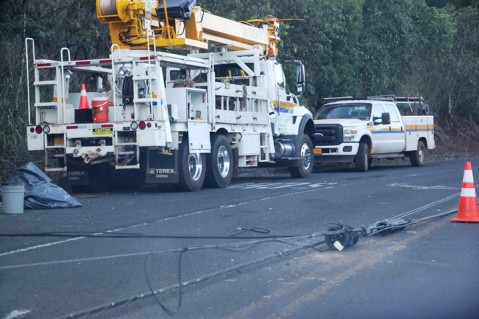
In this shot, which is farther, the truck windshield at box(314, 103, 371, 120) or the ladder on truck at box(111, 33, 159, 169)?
the truck windshield at box(314, 103, 371, 120)

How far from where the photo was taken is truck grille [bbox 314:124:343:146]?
2290cm

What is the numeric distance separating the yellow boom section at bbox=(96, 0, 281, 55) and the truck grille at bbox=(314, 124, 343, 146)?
5202 mm

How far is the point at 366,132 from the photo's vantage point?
2339 centimetres

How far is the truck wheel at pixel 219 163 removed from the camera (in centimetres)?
1702

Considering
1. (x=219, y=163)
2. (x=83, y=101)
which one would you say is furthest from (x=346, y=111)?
(x=83, y=101)

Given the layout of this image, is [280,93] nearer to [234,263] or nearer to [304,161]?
[304,161]

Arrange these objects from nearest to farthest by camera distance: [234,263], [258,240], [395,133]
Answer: [234,263], [258,240], [395,133]

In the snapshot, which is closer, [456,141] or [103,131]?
[103,131]

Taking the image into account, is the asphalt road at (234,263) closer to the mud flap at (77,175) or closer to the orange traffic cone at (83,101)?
the mud flap at (77,175)

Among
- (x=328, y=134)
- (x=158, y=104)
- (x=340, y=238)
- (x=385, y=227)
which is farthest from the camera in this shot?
(x=328, y=134)

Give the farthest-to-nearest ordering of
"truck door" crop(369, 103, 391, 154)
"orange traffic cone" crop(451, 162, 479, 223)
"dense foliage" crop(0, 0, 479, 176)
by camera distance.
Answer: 1. "truck door" crop(369, 103, 391, 154)
2. "dense foliage" crop(0, 0, 479, 176)
3. "orange traffic cone" crop(451, 162, 479, 223)

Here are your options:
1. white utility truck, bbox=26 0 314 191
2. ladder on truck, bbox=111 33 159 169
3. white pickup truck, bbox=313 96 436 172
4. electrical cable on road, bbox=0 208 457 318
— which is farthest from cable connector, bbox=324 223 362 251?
white pickup truck, bbox=313 96 436 172

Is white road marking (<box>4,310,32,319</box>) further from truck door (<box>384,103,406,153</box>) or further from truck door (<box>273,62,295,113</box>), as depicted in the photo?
truck door (<box>384,103,406,153</box>)

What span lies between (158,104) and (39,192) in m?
2.76
